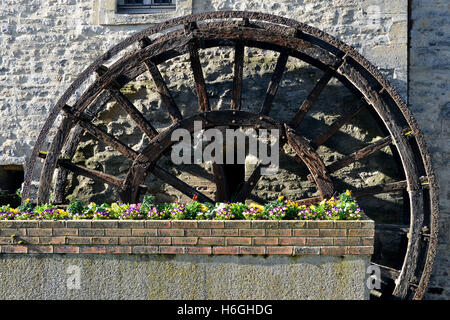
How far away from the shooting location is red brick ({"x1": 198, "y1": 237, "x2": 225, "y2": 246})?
404 cm

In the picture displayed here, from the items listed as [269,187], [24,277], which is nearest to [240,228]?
[24,277]

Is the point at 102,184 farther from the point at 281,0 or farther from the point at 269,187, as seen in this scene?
the point at 281,0

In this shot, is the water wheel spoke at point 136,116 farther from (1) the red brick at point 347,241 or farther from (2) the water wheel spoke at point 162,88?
(1) the red brick at point 347,241

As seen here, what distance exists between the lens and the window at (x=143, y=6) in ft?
22.3

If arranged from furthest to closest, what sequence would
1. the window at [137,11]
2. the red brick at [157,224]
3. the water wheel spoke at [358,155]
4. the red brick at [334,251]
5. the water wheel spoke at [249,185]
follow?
the window at [137,11]
the water wheel spoke at [249,185]
the water wheel spoke at [358,155]
the red brick at [157,224]
the red brick at [334,251]

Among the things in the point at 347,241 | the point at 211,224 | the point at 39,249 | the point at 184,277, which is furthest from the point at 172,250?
the point at 347,241

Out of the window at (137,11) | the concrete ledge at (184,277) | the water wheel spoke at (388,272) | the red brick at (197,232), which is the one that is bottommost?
the water wheel spoke at (388,272)

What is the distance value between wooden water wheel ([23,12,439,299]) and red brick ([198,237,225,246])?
78.6 inches

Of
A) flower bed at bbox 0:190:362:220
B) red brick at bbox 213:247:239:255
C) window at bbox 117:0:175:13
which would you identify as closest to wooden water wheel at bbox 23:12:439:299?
window at bbox 117:0:175:13

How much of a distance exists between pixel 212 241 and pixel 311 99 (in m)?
2.59

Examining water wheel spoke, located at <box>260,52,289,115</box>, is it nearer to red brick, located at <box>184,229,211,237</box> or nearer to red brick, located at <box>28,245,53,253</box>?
red brick, located at <box>184,229,211,237</box>

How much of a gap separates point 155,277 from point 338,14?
4.14 metres

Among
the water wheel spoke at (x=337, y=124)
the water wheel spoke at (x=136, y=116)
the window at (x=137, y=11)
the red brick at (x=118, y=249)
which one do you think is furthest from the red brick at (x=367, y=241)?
the window at (x=137, y=11)

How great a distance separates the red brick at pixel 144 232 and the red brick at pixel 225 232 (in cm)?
46
